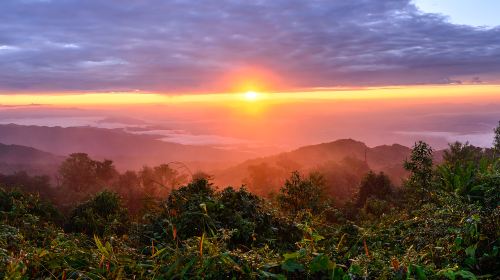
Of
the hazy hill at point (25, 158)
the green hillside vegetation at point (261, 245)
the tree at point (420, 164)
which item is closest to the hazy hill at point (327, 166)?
the tree at point (420, 164)

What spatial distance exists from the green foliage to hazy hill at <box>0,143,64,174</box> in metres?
137

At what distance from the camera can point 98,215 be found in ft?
63.0

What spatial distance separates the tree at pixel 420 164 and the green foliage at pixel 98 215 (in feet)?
44.8

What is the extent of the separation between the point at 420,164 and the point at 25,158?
17813 centimetres

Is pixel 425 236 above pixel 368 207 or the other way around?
above

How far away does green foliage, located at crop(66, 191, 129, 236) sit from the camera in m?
18.0

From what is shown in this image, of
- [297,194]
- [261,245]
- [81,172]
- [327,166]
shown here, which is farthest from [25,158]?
[261,245]

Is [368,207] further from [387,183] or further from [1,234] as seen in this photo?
[1,234]

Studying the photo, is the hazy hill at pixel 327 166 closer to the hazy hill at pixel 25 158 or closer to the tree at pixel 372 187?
the tree at pixel 372 187

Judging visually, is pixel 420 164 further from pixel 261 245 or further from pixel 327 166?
pixel 327 166

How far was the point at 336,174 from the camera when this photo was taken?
83.3 metres

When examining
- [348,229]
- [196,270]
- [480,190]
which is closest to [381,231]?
[348,229]

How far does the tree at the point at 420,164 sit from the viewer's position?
20.0 metres

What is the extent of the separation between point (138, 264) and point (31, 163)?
177 meters
